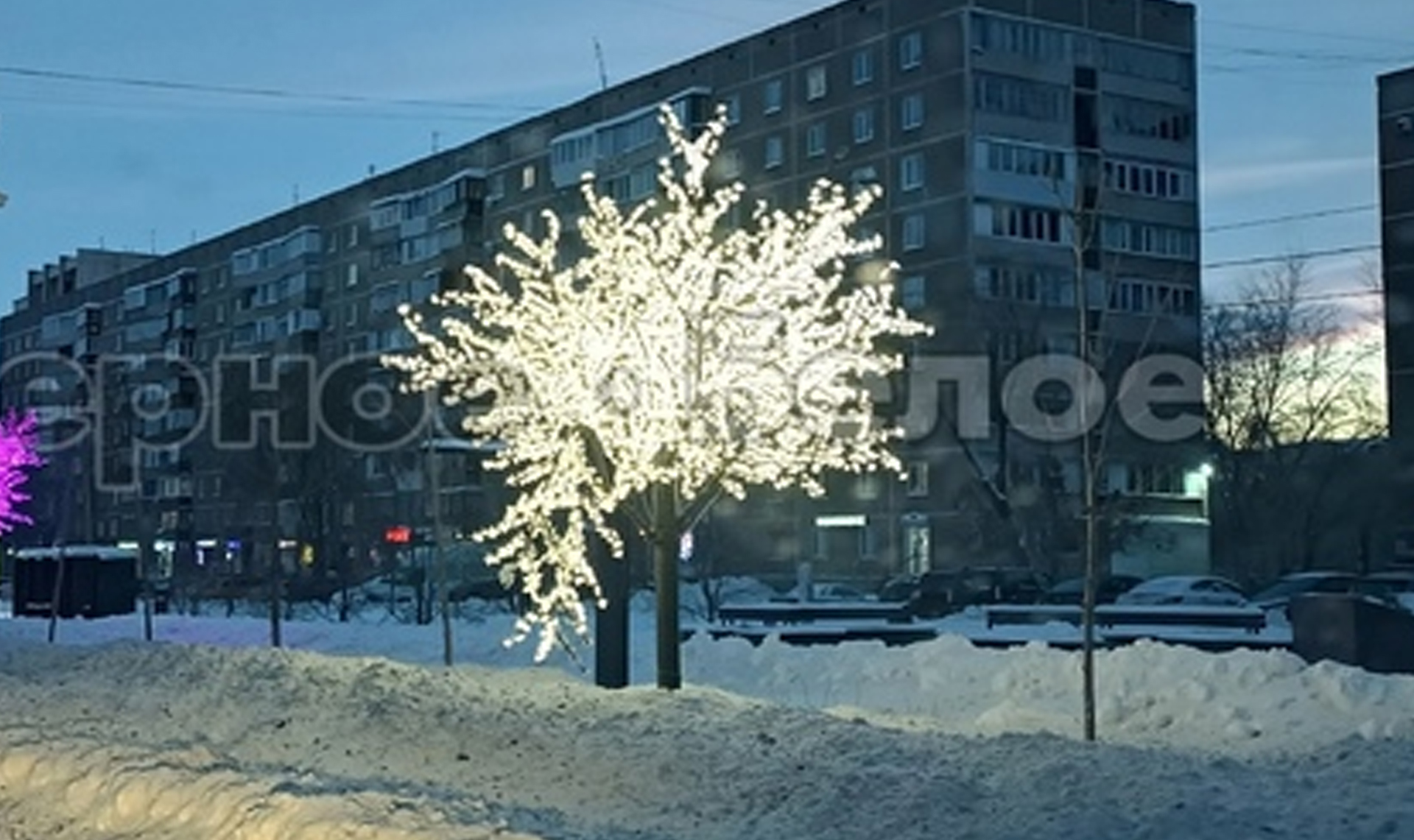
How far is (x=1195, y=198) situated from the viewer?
75.7 m

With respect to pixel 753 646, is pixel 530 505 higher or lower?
higher

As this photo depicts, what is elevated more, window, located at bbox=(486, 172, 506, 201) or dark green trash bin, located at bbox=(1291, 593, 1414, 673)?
window, located at bbox=(486, 172, 506, 201)

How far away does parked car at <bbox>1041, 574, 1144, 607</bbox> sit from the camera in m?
47.1

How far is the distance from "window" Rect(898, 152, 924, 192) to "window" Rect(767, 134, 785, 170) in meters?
6.13

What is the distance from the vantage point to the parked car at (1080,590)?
4705 cm

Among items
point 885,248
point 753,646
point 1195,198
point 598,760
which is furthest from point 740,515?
point 598,760

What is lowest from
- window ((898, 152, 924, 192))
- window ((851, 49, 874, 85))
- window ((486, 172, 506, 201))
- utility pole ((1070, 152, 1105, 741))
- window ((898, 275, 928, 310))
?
utility pole ((1070, 152, 1105, 741))

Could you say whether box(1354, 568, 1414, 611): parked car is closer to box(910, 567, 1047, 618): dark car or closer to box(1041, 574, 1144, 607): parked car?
box(1041, 574, 1144, 607): parked car

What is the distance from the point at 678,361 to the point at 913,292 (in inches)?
2206

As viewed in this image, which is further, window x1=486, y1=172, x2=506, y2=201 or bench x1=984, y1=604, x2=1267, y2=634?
window x1=486, y1=172, x2=506, y2=201

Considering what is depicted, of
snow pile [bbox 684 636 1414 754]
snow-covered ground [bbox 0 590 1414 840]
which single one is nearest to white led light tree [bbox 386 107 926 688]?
snow-covered ground [bbox 0 590 1414 840]

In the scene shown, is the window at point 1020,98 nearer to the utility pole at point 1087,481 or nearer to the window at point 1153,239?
the window at point 1153,239

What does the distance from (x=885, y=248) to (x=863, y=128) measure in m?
5.18

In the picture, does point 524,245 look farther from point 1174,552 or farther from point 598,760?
point 1174,552
